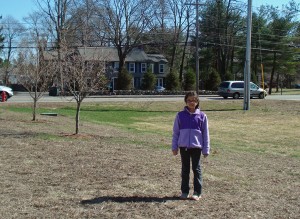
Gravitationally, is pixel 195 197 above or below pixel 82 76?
below

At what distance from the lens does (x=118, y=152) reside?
9.85 meters

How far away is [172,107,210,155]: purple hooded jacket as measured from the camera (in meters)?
5.86

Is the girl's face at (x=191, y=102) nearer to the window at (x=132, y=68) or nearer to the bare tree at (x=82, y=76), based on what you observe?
the bare tree at (x=82, y=76)

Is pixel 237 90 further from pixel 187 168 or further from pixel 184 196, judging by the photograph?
pixel 184 196

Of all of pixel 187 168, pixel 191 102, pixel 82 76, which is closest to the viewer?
pixel 191 102

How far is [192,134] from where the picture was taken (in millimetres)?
5855

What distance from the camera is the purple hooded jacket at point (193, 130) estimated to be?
5.86 m

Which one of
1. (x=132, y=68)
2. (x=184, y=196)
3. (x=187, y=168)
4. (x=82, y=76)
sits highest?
(x=132, y=68)

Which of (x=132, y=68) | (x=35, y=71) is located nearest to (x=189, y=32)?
(x=132, y=68)

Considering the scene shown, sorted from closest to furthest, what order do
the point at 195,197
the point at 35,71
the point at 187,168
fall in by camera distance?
1. the point at 195,197
2. the point at 187,168
3. the point at 35,71

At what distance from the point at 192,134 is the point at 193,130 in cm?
5

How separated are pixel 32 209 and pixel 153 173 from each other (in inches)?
105

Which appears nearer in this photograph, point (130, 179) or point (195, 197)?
point (195, 197)

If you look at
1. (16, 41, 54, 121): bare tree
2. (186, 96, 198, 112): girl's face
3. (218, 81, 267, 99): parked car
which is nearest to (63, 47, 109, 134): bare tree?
(16, 41, 54, 121): bare tree
